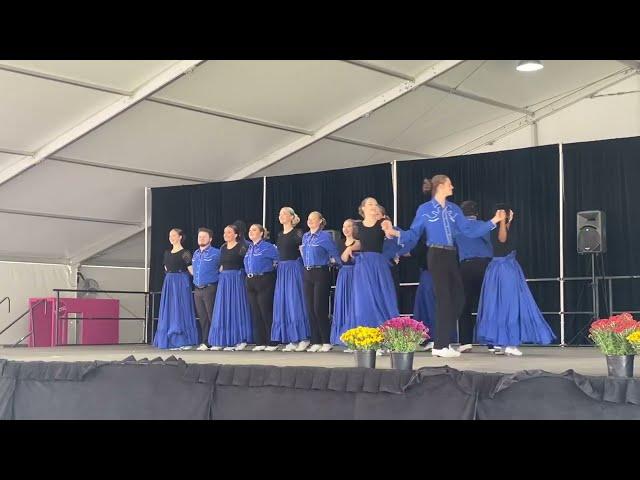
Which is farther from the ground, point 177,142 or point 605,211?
point 177,142

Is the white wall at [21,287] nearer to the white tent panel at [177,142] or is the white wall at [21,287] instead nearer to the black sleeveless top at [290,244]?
the white tent panel at [177,142]

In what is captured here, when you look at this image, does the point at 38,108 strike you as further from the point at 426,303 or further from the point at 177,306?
the point at 426,303

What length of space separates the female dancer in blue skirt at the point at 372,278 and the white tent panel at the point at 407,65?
3372 millimetres

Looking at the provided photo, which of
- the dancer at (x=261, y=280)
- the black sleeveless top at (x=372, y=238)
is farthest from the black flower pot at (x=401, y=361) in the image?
the dancer at (x=261, y=280)

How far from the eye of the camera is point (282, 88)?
9.88 m

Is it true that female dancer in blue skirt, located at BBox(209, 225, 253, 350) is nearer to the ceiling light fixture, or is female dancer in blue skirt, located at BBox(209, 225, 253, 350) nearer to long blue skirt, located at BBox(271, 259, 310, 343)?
long blue skirt, located at BBox(271, 259, 310, 343)

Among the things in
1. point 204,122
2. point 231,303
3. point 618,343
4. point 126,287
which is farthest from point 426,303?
point 126,287

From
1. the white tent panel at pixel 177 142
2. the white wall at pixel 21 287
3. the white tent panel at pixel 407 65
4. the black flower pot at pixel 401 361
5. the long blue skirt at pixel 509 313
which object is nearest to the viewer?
the black flower pot at pixel 401 361

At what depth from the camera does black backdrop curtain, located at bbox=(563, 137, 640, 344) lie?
9.30 metres

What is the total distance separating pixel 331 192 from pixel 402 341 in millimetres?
6329

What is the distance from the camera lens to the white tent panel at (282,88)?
9.38 metres
